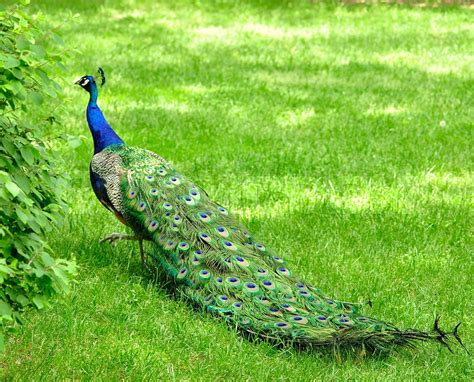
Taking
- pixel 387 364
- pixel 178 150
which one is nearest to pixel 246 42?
pixel 178 150

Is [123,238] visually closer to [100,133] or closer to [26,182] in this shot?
[100,133]

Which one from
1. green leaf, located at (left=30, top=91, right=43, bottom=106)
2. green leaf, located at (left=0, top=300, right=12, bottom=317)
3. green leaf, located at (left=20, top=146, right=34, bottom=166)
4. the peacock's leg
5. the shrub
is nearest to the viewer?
green leaf, located at (left=0, top=300, right=12, bottom=317)

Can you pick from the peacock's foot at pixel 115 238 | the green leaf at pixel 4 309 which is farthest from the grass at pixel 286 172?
the green leaf at pixel 4 309

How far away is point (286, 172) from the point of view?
7180 millimetres

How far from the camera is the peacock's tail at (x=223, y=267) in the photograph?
13.8 ft

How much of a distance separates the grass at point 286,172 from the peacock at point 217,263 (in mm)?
111

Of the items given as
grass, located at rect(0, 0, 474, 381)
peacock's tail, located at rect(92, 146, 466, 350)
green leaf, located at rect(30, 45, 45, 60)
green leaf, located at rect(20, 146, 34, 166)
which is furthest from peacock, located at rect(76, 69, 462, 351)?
green leaf, located at rect(30, 45, 45, 60)

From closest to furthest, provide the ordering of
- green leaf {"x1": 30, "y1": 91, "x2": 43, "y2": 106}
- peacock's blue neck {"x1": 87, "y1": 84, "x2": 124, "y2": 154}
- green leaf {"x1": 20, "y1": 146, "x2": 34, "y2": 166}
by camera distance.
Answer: green leaf {"x1": 20, "y1": 146, "x2": 34, "y2": 166} < green leaf {"x1": 30, "y1": 91, "x2": 43, "y2": 106} < peacock's blue neck {"x1": 87, "y1": 84, "x2": 124, "y2": 154}

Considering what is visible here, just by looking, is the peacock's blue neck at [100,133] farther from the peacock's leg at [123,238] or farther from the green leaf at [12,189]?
the green leaf at [12,189]

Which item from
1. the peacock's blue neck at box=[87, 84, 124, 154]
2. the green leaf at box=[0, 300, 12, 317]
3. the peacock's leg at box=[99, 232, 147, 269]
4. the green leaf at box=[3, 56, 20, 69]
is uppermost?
the green leaf at box=[3, 56, 20, 69]

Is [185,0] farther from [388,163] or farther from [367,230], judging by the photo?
[367,230]

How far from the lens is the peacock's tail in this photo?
420cm

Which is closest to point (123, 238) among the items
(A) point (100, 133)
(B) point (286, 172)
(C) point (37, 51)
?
(A) point (100, 133)

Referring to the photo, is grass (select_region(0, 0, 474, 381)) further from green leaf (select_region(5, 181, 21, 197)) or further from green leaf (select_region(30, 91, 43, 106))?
green leaf (select_region(5, 181, 21, 197))
